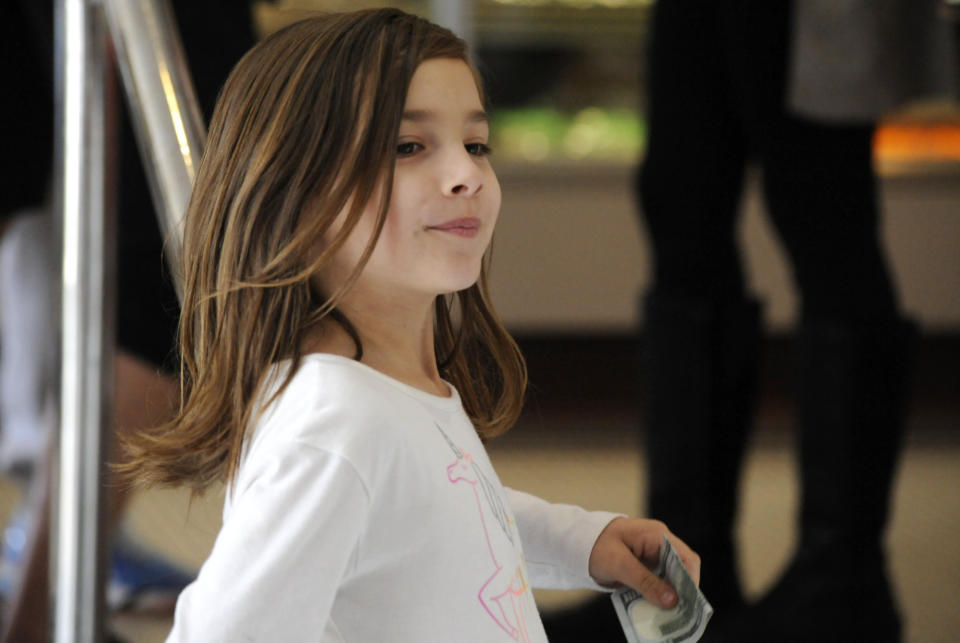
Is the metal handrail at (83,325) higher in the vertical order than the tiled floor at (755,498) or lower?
higher

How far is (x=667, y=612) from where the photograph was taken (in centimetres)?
61

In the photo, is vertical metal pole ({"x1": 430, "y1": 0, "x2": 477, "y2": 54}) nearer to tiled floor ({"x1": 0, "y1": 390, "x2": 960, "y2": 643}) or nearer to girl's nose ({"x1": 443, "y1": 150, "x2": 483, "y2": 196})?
tiled floor ({"x1": 0, "y1": 390, "x2": 960, "y2": 643})

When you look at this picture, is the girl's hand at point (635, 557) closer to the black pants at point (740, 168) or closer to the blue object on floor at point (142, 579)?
the black pants at point (740, 168)

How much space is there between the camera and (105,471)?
0.90 metres

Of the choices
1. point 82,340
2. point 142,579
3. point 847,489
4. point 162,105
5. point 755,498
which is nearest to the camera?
point 162,105

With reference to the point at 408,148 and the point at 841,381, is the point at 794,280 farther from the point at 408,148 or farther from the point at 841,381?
the point at 408,148

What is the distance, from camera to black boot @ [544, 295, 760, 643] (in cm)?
139

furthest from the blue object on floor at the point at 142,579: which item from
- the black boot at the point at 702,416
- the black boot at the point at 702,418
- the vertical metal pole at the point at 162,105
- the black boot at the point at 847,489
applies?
the vertical metal pole at the point at 162,105

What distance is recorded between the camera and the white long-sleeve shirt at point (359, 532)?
1.56ft

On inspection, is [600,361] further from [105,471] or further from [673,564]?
[673,564]

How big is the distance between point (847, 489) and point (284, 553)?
35.6 inches

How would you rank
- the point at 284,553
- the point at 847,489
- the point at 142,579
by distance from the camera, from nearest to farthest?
the point at 284,553 < the point at 847,489 < the point at 142,579

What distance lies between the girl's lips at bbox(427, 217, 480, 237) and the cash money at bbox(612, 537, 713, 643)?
19 centimetres

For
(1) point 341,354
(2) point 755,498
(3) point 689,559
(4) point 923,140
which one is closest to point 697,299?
(2) point 755,498
